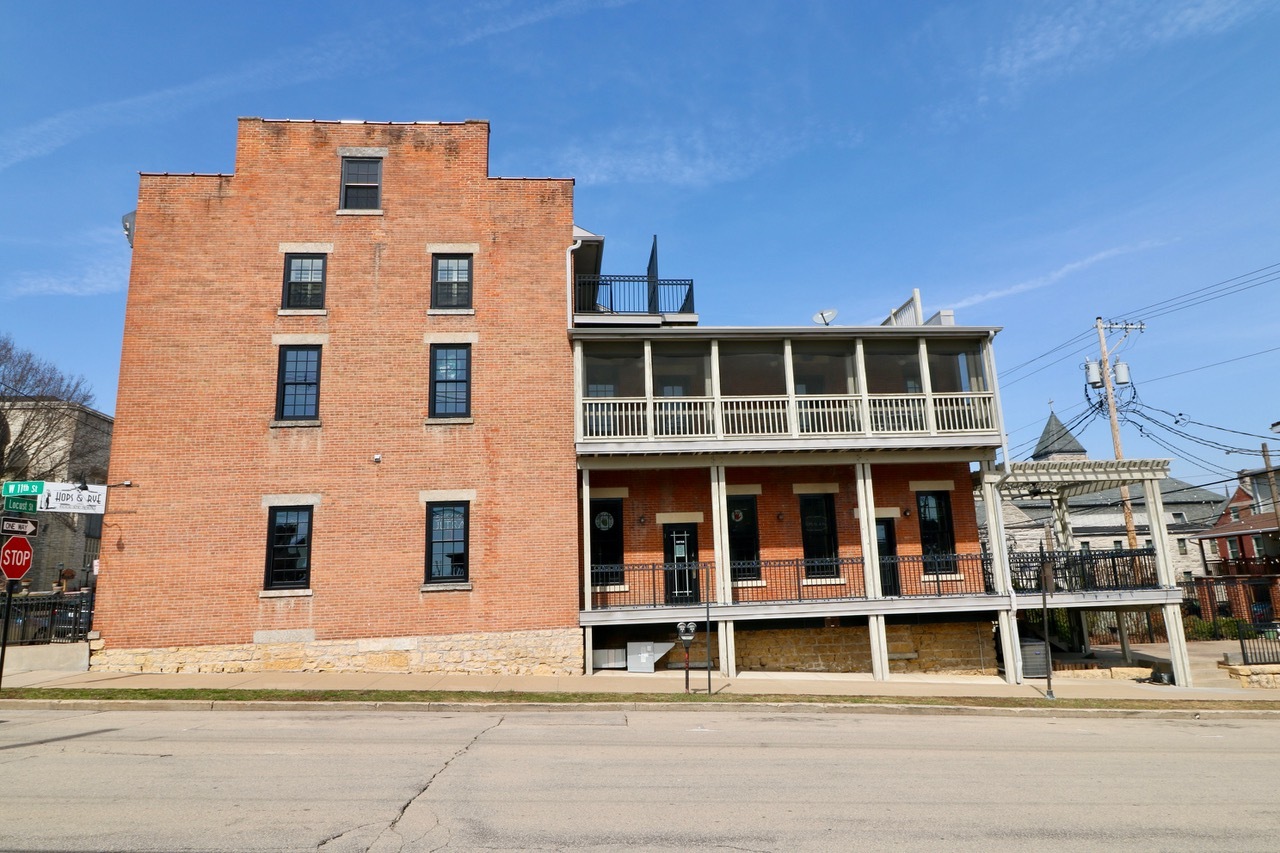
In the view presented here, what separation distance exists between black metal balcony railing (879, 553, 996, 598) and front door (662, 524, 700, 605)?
15.4ft

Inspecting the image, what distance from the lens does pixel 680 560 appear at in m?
19.1

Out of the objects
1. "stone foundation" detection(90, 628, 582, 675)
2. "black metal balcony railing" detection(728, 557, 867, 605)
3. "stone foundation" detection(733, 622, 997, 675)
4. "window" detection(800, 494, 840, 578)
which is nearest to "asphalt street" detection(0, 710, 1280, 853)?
"stone foundation" detection(90, 628, 582, 675)

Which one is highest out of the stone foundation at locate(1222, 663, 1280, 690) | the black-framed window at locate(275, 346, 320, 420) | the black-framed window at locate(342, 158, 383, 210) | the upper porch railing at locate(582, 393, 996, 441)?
the black-framed window at locate(342, 158, 383, 210)

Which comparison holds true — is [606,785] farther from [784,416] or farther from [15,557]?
[784,416]

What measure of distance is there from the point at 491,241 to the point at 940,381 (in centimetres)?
1227

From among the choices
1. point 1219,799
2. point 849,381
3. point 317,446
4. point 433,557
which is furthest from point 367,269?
point 1219,799

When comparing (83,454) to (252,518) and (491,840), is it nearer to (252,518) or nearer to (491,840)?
(252,518)

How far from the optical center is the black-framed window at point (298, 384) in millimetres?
17438

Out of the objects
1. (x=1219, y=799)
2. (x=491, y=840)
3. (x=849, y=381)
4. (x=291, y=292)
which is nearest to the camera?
(x=491, y=840)

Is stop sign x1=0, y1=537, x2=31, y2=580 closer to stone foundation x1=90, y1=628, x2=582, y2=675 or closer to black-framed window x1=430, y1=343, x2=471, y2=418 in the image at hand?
stone foundation x1=90, y1=628, x2=582, y2=675

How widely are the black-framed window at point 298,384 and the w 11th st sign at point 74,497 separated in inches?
156

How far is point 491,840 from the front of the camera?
601 cm

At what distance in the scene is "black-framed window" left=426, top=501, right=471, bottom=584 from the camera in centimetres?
1705

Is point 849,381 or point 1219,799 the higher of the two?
point 849,381
